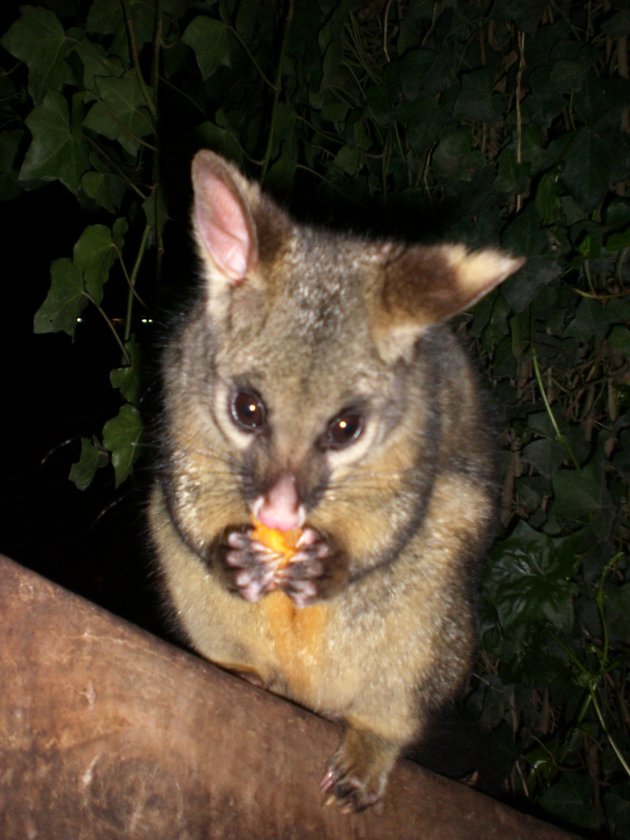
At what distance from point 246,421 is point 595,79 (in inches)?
74.8

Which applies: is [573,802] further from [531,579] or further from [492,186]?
[492,186]

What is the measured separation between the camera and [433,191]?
3854mm

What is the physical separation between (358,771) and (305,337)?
1.12 meters

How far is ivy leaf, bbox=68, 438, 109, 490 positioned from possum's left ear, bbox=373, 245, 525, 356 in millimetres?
1491

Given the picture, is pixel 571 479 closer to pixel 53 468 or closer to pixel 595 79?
pixel 595 79

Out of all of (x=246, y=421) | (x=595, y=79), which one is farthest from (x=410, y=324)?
(x=595, y=79)

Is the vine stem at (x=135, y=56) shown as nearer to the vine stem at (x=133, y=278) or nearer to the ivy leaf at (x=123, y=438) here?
the vine stem at (x=133, y=278)

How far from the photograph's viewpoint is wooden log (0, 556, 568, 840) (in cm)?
179

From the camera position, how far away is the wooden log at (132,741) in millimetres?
1793

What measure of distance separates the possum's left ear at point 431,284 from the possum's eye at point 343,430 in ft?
0.62

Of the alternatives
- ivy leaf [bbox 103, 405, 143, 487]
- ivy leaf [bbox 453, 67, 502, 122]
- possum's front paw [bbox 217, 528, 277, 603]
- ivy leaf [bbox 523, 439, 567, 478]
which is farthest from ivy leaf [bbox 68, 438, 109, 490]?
ivy leaf [bbox 453, 67, 502, 122]

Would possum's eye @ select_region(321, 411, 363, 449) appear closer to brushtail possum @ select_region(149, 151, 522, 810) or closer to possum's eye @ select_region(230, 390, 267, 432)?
brushtail possum @ select_region(149, 151, 522, 810)

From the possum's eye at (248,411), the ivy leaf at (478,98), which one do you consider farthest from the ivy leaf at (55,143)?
the ivy leaf at (478,98)

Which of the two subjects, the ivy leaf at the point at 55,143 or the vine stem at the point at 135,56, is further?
the vine stem at the point at 135,56
